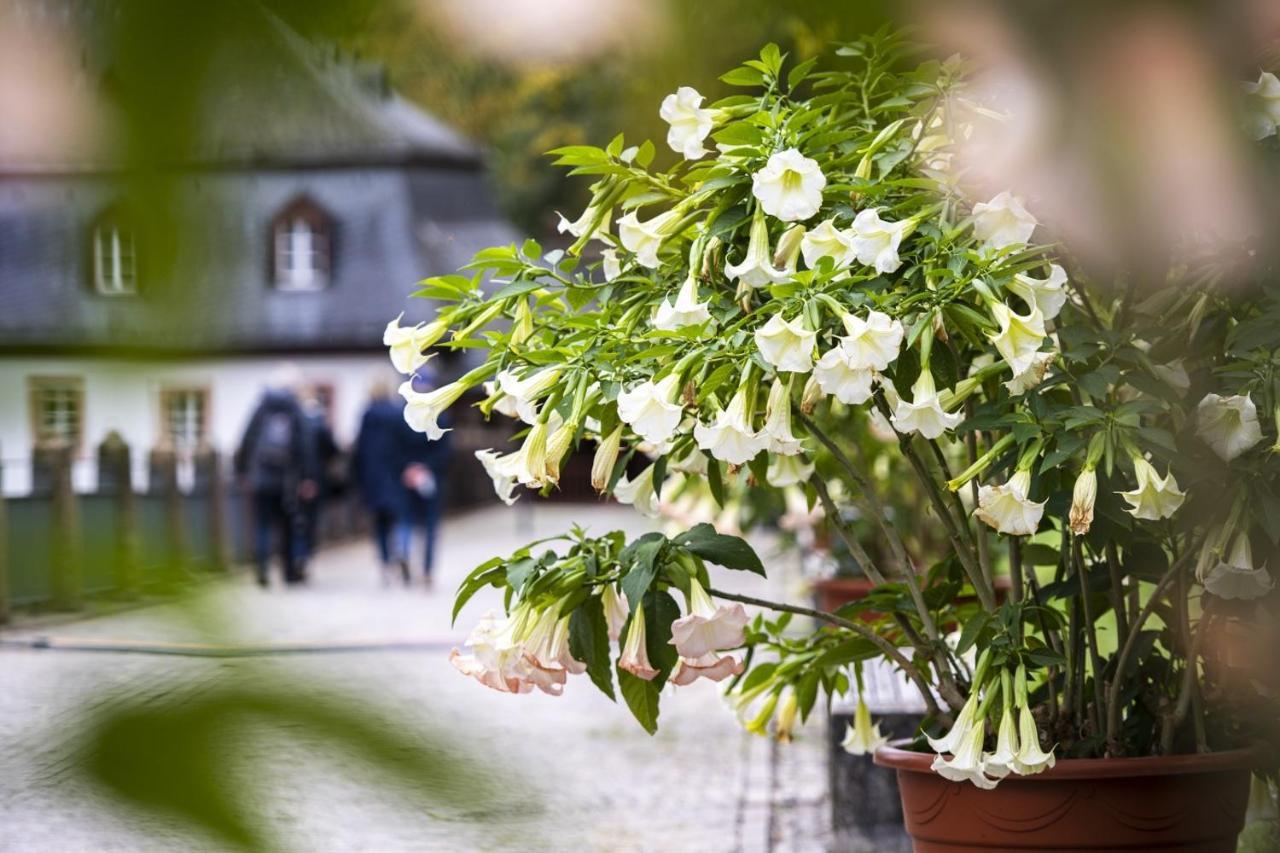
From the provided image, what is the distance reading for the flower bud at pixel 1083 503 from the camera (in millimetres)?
2012

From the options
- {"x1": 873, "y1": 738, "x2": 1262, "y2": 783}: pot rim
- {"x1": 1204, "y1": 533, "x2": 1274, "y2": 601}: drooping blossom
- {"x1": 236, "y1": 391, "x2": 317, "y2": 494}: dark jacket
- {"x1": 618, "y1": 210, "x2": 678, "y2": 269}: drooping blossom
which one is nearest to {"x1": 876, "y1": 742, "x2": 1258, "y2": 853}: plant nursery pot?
{"x1": 873, "y1": 738, "x2": 1262, "y2": 783}: pot rim

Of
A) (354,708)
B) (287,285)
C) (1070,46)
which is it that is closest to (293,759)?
(354,708)

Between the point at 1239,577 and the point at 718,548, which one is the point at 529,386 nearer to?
the point at 718,548

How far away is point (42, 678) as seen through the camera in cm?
45

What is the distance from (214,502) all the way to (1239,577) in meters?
1.87

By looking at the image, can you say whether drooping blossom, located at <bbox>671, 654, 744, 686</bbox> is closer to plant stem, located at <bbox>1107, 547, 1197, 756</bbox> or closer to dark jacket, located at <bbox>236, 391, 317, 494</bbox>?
plant stem, located at <bbox>1107, 547, 1197, 756</bbox>

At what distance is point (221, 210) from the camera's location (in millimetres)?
402

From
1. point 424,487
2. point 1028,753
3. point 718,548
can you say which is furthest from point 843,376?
point 424,487

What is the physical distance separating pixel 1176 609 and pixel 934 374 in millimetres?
717

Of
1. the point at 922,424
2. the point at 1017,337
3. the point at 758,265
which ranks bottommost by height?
the point at 922,424

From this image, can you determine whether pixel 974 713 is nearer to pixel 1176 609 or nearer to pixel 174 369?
pixel 1176 609

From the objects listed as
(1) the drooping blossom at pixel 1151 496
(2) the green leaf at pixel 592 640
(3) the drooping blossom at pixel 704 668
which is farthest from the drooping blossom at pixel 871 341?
(2) the green leaf at pixel 592 640

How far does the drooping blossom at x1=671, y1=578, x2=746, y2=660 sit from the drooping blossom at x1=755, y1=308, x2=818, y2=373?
1.21ft

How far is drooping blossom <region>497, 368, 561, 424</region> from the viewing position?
7.22ft
